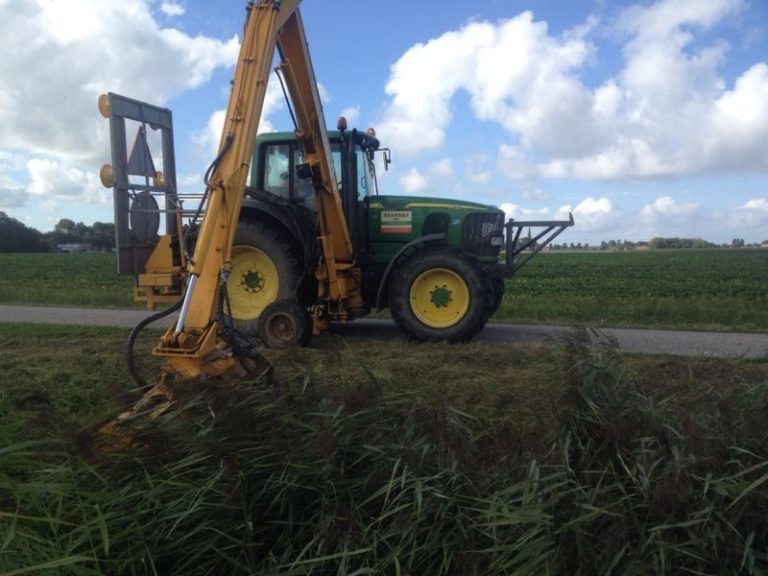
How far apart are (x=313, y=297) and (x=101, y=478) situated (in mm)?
6377

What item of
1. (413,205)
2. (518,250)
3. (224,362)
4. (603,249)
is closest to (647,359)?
(518,250)

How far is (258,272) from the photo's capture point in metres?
9.55

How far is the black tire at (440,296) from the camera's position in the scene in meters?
9.07

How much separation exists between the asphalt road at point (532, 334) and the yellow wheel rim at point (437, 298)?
1009 millimetres

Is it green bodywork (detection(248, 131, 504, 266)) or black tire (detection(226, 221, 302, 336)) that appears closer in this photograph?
black tire (detection(226, 221, 302, 336))

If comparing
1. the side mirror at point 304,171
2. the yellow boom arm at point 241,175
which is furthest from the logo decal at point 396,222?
the side mirror at point 304,171

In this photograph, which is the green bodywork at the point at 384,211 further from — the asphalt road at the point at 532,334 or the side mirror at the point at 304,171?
the asphalt road at the point at 532,334

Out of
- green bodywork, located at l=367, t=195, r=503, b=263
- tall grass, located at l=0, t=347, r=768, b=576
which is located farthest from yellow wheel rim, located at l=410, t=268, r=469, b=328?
tall grass, located at l=0, t=347, r=768, b=576

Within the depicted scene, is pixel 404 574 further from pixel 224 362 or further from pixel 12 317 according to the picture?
pixel 12 317

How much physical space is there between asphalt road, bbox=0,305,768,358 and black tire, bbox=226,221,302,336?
4.87ft

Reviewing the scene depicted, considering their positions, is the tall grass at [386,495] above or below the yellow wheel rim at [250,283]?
below

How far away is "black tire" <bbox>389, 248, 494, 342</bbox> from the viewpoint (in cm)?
907

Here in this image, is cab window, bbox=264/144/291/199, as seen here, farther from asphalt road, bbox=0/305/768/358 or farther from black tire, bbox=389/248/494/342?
asphalt road, bbox=0/305/768/358

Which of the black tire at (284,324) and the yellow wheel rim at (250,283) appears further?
the yellow wheel rim at (250,283)
